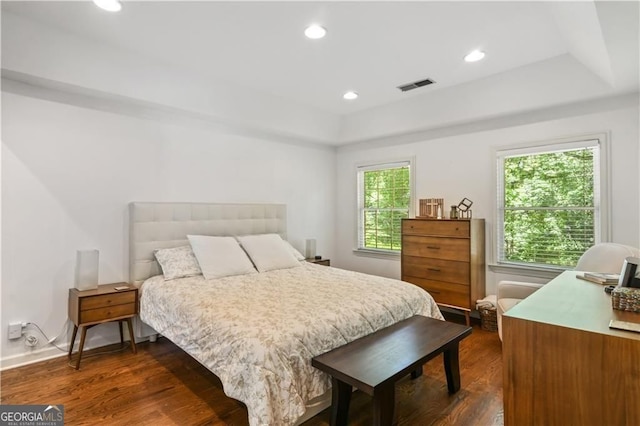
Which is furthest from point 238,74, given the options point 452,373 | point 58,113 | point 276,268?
point 452,373

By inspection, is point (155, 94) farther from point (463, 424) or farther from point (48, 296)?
point (463, 424)

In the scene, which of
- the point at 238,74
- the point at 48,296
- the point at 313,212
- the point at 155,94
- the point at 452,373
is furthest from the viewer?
the point at 313,212

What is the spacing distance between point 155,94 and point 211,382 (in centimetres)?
260

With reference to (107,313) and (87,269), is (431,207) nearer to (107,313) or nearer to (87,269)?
(107,313)

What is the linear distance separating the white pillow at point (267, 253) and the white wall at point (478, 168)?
1.58m

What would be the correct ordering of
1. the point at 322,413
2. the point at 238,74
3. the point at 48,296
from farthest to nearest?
the point at 238,74 < the point at 48,296 < the point at 322,413

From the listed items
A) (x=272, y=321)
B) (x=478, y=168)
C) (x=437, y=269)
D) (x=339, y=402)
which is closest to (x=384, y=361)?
(x=339, y=402)

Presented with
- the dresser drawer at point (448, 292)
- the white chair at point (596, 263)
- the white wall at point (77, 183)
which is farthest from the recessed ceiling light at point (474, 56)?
the white wall at point (77, 183)

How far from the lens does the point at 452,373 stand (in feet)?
7.66

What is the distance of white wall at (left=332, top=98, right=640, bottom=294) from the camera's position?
2961mm

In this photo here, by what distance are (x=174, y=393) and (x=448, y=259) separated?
2.86m

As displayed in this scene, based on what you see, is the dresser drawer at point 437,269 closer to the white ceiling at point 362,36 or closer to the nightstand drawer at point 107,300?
the white ceiling at point 362,36

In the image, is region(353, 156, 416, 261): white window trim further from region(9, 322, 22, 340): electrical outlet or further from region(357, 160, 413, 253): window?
region(9, 322, 22, 340): electrical outlet

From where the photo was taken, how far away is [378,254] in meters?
4.82
